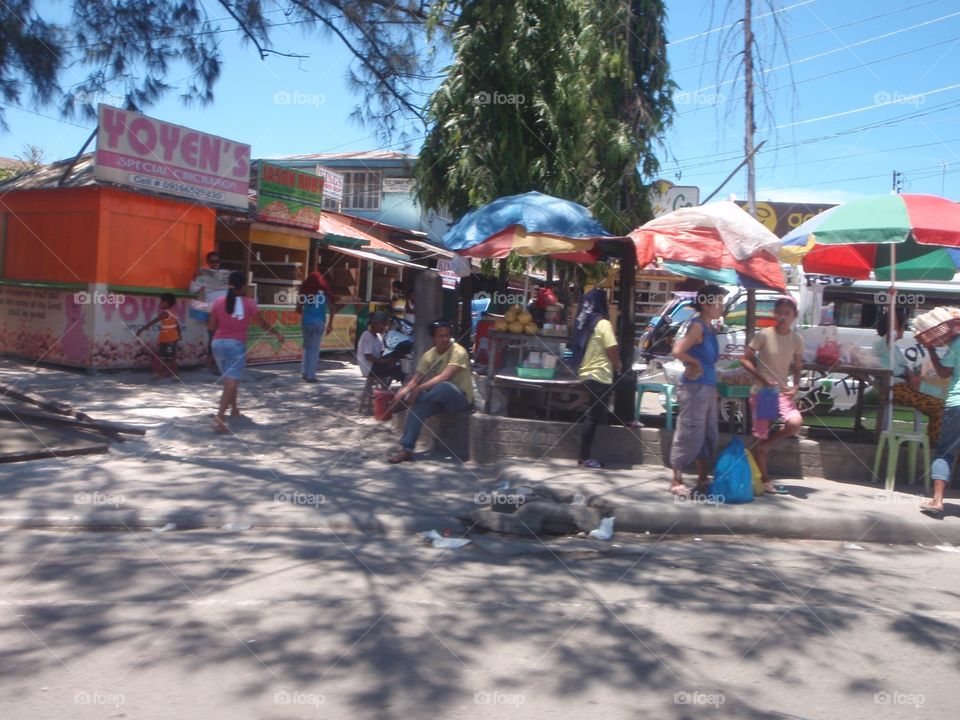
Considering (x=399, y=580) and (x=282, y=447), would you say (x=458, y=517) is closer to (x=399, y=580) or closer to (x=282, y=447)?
(x=399, y=580)

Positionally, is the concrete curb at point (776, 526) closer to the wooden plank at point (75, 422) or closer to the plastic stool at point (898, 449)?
the plastic stool at point (898, 449)

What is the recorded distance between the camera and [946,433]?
24.7 feet

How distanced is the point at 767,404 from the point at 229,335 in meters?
5.72

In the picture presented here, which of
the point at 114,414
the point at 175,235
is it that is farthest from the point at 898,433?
the point at 175,235

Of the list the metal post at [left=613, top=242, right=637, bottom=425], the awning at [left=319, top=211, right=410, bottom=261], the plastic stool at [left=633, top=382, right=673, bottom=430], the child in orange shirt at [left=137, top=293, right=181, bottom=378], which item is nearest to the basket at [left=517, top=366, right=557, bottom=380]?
the metal post at [left=613, top=242, right=637, bottom=425]

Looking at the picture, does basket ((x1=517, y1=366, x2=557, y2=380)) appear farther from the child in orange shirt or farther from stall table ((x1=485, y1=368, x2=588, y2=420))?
the child in orange shirt

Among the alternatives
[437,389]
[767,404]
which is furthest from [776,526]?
[437,389]

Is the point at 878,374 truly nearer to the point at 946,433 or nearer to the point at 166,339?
the point at 946,433

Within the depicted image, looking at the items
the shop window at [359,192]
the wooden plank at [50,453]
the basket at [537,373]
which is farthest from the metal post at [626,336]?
the shop window at [359,192]

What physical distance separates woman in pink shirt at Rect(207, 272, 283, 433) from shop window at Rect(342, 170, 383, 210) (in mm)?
14454

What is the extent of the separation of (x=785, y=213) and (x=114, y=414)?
22.3m

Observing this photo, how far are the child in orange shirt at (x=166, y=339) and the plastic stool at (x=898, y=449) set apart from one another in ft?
29.6

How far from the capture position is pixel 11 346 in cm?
1277

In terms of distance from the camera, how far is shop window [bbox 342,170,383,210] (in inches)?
922
